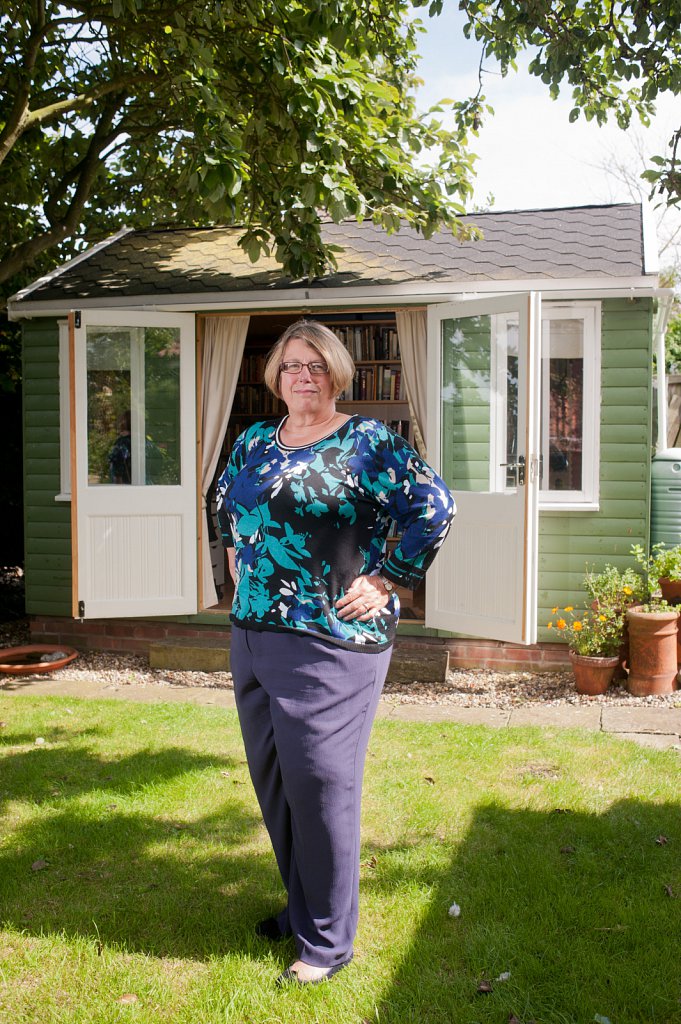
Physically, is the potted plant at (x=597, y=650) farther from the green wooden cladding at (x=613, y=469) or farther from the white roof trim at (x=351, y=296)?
the white roof trim at (x=351, y=296)

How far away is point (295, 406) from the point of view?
2.62 m

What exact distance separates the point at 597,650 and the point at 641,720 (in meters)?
0.76

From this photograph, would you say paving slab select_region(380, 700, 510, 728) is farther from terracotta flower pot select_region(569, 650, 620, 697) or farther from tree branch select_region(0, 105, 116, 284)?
tree branch select_region(0, 105, 116, 284)

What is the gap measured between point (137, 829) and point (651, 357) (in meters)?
4.54

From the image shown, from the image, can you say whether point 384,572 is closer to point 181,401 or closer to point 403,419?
point 181,401

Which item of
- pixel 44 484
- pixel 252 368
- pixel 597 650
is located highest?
pixel 252 368

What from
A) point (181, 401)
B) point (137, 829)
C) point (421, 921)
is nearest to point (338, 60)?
point (181, 401)

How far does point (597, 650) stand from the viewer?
19.6 ft

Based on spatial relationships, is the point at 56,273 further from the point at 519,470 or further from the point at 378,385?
the point at 519,470

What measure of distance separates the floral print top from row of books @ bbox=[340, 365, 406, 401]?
6.26 m

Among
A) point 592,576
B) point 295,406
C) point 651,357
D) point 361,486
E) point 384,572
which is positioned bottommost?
point 592,576

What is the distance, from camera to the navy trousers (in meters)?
2.45

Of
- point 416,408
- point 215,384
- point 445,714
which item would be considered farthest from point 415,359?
point 445,714

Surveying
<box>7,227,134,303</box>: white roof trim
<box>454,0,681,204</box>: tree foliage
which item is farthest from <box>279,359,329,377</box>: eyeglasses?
<box>7,227,134,303</box>: white roof trim
